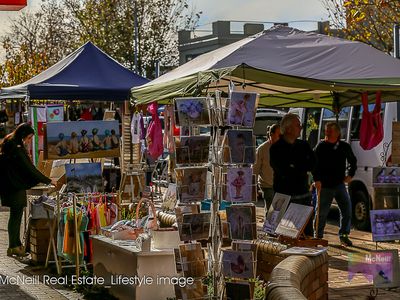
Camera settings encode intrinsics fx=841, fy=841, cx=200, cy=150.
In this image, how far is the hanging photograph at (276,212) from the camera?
8797 mm

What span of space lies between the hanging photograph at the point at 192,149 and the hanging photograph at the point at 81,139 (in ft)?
12.0

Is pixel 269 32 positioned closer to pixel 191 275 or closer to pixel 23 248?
pixel 191 275

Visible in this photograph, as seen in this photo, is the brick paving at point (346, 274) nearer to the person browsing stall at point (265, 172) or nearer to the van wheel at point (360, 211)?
the van wheel at point (360, 211)

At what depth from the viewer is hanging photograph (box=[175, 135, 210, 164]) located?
6.97 m

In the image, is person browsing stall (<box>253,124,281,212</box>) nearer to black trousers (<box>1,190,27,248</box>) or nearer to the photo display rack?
black trousers (<box>1,190,27,248</box>)

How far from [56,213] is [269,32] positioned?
3356 millimetres

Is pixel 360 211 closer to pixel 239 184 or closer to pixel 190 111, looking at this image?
pixel 239 184

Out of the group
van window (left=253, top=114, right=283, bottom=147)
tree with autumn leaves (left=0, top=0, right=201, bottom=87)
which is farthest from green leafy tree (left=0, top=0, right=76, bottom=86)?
van window (left=253, top=114, right=283, bottom=147)

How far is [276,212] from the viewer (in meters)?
8.88

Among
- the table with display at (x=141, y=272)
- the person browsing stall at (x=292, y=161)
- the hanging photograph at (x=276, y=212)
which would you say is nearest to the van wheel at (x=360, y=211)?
the person browsing stall at (x=292, y=161)

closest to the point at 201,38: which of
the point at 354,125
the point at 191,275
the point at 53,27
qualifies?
the point at 53,27

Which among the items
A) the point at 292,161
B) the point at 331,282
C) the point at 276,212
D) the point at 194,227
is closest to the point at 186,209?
the point at 194,227

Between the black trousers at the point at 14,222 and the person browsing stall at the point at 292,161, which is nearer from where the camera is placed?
the person browsing stall at the point at 292,161

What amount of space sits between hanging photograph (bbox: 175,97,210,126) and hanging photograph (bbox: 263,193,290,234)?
210cm
